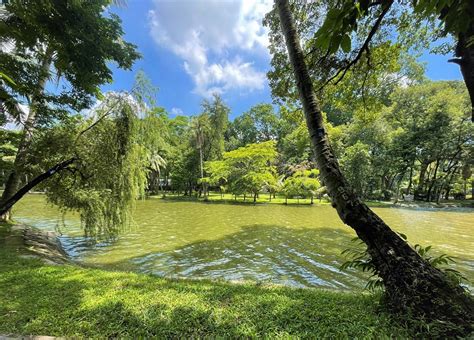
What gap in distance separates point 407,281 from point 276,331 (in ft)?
4.83

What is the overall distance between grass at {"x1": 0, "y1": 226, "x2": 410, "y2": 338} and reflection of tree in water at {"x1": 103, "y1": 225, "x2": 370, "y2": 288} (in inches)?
89.6

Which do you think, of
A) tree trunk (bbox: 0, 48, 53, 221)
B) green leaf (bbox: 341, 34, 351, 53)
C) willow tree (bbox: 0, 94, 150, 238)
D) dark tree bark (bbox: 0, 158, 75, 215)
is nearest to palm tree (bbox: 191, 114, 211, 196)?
tree trunk (bbox: 0, 48, 53, 221)

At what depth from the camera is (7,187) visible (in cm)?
764

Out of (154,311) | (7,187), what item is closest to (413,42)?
(154,311)

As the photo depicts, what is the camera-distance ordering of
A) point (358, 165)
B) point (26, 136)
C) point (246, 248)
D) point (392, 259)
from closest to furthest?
point (392, 259) < point (26, 136) < point (246, 248) < point (358, 165)

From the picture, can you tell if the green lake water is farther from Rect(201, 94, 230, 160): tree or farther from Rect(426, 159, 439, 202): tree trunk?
Rect(201, 94, 230, 160): tree

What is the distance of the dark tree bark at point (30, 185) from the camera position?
17.0ft

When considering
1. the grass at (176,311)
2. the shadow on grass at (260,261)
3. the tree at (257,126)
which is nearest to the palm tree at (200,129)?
the tree at (257,126)

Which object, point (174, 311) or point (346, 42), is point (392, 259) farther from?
point (174, 311)

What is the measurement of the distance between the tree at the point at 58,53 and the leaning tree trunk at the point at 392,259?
4849 millimetres

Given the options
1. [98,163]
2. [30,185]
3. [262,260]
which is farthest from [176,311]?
[98,163]

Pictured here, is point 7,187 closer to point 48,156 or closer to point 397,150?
point 48,156

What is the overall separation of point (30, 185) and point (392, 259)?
727 centimetres

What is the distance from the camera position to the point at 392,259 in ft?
8.26
